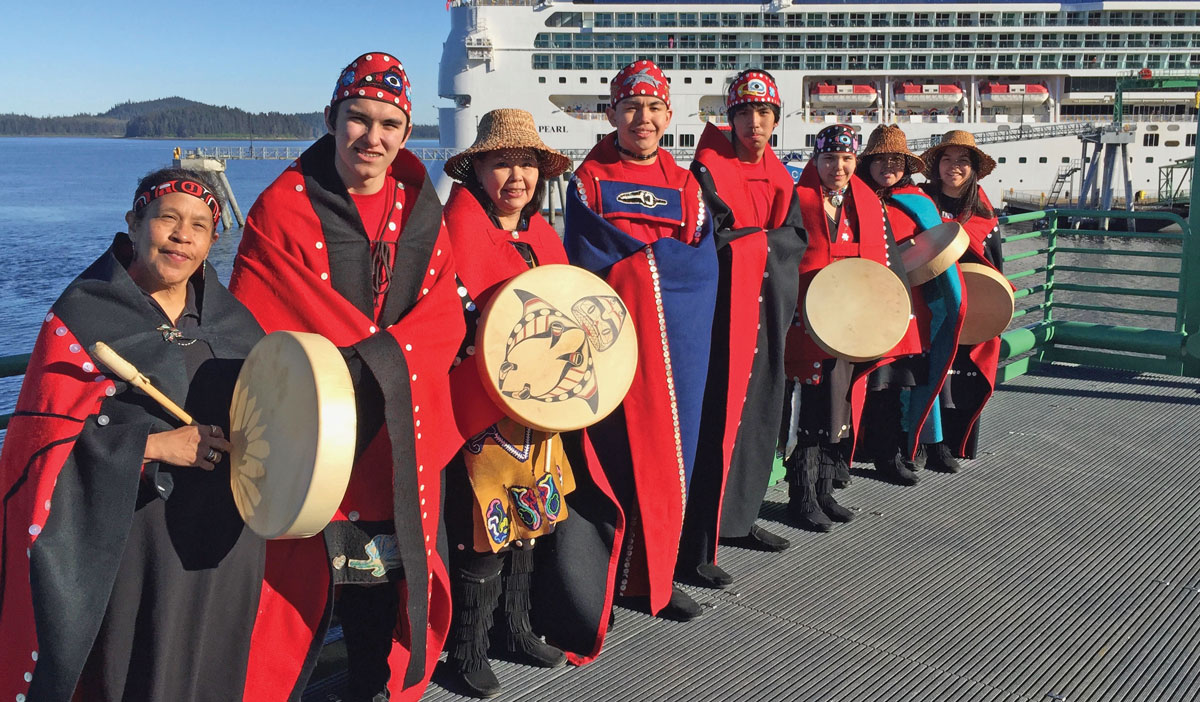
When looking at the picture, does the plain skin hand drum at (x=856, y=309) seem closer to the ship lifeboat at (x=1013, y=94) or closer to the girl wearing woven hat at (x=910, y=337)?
the girl wearing woven hat at (x=910, y=337)

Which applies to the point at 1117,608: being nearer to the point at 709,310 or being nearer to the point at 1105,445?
the point at 709,310

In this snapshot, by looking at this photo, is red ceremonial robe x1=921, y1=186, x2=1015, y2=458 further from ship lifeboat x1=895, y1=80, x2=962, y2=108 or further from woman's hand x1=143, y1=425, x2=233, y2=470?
ship lifeboat x1=895, y1=80, x2=962, y2=108

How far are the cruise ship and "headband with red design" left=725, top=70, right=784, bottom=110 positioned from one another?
35318 millimetres

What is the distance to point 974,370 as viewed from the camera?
185 inches

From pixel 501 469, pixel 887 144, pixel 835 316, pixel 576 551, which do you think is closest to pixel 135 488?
pixel 501 469

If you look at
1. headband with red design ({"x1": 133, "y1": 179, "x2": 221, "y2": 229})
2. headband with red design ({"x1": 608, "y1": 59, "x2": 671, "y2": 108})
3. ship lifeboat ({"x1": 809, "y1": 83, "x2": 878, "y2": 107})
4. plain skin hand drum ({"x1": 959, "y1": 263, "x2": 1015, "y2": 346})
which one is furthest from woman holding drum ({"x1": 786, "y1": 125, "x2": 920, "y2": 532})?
ship lifeboat ({"x1": 809, "y1": 83, "x2": 878, "y2": 107})

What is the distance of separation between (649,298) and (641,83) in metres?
0.65

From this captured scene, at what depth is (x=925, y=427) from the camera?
4609mm

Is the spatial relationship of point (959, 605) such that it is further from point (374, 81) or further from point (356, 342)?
point (374, 81)

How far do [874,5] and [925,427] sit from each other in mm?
38982

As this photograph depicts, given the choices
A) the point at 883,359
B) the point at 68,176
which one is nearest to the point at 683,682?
the point at 883,359

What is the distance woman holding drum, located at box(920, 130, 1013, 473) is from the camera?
4.44m

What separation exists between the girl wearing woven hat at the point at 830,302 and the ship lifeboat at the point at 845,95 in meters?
37.9

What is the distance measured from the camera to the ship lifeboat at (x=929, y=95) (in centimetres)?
3950
